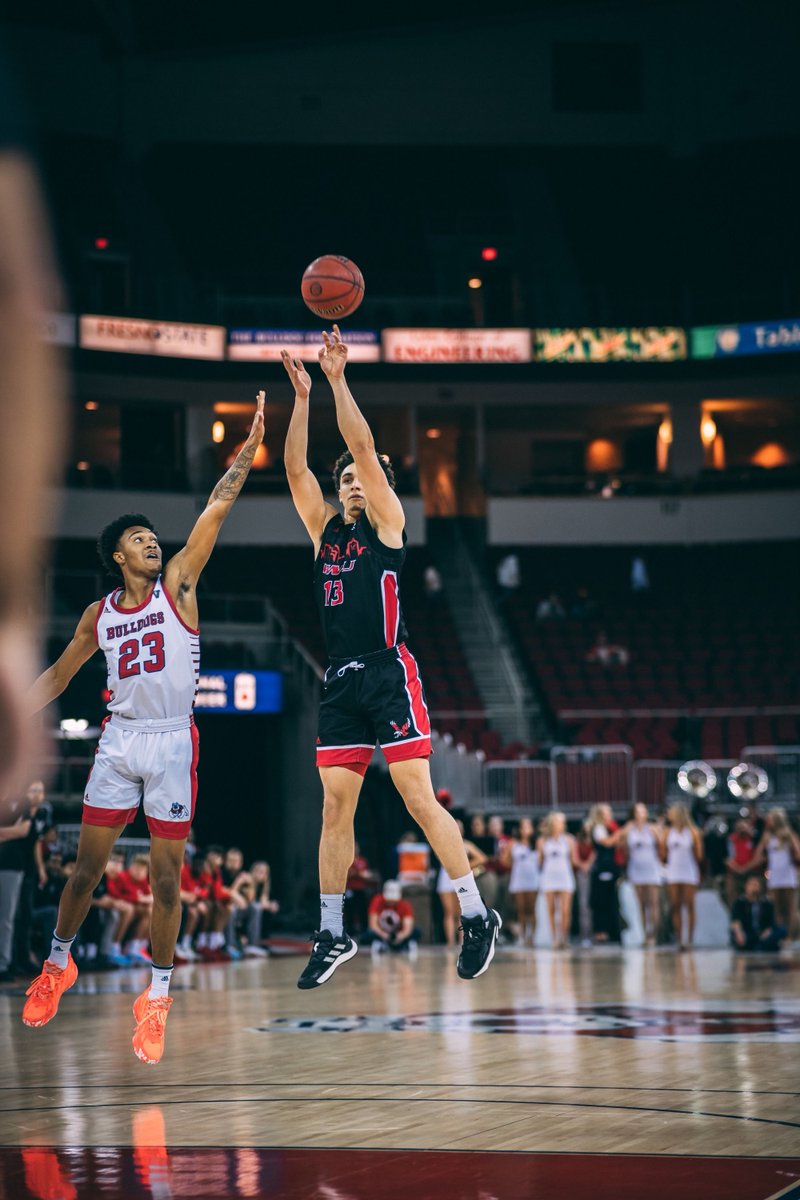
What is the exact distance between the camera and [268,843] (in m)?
27.5

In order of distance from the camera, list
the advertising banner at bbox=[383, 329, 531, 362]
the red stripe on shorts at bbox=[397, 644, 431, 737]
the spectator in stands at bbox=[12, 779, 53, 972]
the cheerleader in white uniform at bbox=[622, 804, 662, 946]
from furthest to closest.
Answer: the advertising banner at bbox=[383, 329, 531, 362]
the cheerleader in white uniform at bbox=[622, 804, 662, 946]
the spectator in stands at bbox=[12, 779, 53, 972]
the red stripe on shorts at bbox=[397, 644, 431, 737]

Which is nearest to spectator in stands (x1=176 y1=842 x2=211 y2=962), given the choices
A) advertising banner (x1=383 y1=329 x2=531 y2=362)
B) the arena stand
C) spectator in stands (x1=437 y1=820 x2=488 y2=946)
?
spectator in stands (x1=437 y1=820 x2=488 y2=946)

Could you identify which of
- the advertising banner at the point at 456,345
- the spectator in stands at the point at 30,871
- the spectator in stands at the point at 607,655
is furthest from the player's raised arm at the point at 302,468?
the advertising banner at the point at 456,345

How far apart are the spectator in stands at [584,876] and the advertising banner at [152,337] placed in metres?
14.6

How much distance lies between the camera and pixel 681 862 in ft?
64.0

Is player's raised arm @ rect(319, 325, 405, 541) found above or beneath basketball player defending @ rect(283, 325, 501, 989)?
above

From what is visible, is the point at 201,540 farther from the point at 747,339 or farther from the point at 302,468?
the point at 747,339

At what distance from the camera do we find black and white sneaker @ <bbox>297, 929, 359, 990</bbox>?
6.49 meters

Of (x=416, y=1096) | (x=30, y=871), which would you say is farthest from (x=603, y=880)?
(x=416, y=1096)

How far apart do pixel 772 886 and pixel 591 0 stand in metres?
23.8

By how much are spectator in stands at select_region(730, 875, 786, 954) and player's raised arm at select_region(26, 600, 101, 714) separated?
14.5 meters

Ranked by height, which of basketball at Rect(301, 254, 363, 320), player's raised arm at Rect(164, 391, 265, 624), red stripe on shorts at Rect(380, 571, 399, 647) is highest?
basketball at Rect(301, 254, 363, 320)

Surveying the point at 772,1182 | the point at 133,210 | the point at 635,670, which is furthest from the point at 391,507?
the point at 133,210

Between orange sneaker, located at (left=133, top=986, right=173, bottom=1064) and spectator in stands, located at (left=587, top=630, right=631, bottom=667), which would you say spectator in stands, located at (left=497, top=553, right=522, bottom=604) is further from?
orange sneaker, located at (left=133, top=986, right=173, bottom=1064)
